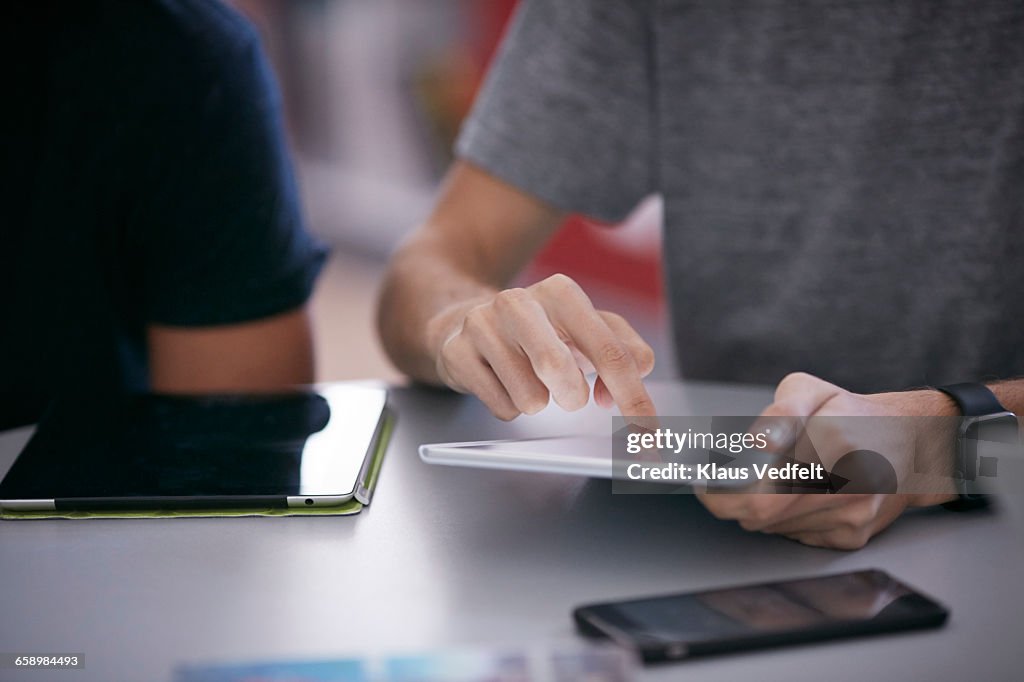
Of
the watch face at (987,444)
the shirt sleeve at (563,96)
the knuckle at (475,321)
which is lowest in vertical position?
the watch face at (987,444)

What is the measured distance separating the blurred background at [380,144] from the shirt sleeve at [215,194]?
1512 mm

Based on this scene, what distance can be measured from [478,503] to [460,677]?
245mm

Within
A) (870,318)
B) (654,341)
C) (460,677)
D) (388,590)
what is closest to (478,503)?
(388,590)

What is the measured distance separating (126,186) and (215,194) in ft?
0.28

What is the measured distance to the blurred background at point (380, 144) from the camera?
9.39 ft

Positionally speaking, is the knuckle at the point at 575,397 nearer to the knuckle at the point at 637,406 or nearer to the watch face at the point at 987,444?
the knuckle at the point at 637,406

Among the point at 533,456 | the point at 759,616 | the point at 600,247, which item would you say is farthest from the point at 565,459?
the point at 600,247

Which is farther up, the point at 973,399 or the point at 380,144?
the point at 380,144

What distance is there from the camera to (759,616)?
508 millimetres

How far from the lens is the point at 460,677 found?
1.42 feet

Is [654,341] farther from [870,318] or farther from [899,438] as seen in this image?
[899,438]

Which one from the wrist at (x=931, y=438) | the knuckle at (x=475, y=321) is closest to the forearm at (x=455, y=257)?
the knuckle at (x=475, y=321)

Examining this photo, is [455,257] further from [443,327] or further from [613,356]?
[613,356]

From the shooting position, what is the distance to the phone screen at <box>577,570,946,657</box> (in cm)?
49
